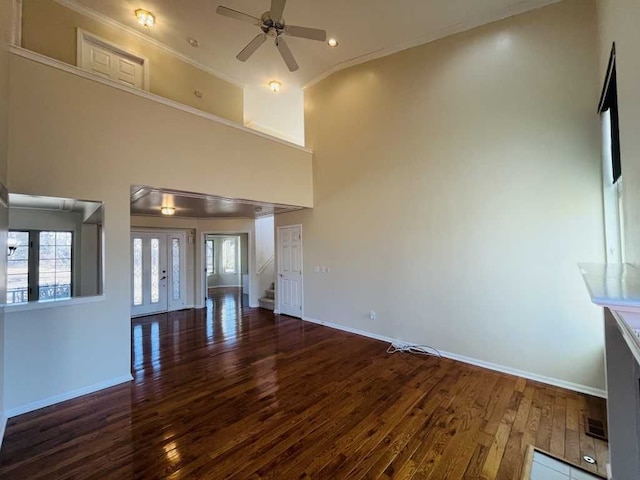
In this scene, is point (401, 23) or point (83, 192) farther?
point (401, 23)

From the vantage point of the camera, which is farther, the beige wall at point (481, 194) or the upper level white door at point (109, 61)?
the upper level white door at point (109, 61)

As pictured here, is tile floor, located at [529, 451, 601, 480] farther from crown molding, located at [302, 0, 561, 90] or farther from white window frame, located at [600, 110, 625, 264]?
crown molding, located at [302, 0, 561, 90]

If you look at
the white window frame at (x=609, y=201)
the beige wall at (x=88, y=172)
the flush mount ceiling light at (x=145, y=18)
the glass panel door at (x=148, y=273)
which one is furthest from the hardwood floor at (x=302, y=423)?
the flush mount ceiling light at (x=145, y=18)

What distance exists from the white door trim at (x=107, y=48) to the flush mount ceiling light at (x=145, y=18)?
58 centimetres

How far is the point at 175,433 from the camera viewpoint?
2465 mm

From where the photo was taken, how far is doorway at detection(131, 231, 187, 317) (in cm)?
653

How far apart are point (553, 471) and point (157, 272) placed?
7347 mm

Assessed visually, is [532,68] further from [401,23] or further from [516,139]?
[401,23]

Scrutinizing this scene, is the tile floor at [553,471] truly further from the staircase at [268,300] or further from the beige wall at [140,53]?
the beige wall at [140,53]

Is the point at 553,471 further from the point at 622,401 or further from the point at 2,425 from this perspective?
the point at 2,425

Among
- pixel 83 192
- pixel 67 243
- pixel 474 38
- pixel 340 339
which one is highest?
pixel 474 38

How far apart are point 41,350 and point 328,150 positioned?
4.95 meters

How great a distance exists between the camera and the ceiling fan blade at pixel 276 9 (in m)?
3.08

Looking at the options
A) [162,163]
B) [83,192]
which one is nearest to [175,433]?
[83,192]
